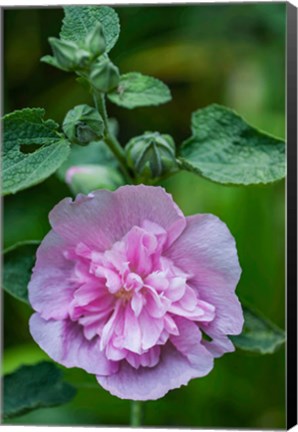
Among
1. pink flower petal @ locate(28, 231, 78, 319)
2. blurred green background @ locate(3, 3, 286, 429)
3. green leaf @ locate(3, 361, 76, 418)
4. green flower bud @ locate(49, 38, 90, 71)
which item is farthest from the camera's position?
blurred green background @ locate(3, 3, 286, 429)

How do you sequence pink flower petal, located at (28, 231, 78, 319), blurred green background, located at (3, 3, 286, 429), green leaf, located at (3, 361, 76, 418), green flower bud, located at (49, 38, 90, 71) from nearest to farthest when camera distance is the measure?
green flower bud, located at (49, 38, 90, 71), pink flower petal, located at (28, 231, 78, 319), green leaf, located at (3, 361, 76, 418), blurred green background, located at (3, 3, 286, 429)

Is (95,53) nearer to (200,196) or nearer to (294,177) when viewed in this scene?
(294,177)

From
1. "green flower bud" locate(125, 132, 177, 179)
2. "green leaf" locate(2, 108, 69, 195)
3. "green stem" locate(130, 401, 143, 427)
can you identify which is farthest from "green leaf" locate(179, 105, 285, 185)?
"green stem" locate(130, 401, 143, 427)

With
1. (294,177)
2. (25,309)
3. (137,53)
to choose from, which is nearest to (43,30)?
(137,53)

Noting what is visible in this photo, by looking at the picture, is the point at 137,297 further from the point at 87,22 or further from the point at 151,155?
the point at 87,22

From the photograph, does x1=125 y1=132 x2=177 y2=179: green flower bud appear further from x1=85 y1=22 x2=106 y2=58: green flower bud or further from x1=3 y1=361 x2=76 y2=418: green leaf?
x1=3 y1=361 x2=76 y2=418: green leaf

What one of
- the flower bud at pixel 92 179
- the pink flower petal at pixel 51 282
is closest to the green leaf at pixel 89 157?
the flower bud at pixel 92 179
